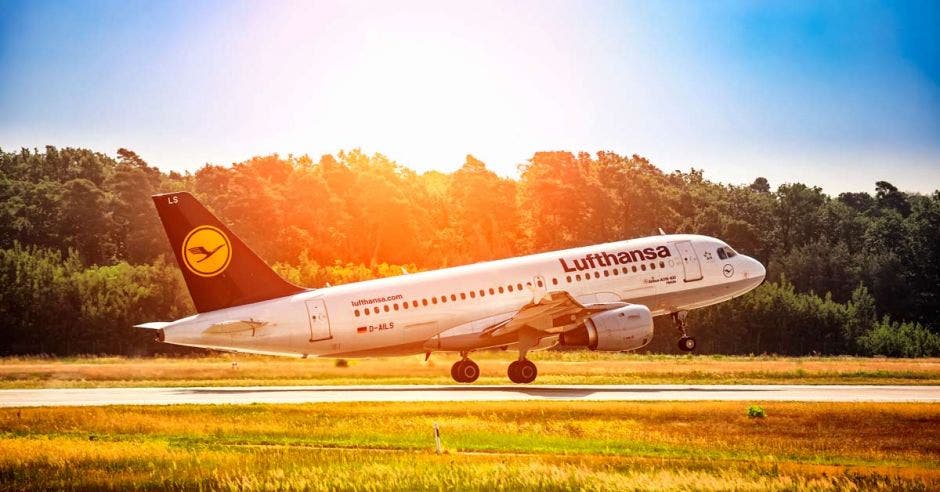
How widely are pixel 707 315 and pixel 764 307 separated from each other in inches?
158

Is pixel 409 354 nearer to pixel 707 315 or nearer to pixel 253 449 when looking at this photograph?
pixel 253 449

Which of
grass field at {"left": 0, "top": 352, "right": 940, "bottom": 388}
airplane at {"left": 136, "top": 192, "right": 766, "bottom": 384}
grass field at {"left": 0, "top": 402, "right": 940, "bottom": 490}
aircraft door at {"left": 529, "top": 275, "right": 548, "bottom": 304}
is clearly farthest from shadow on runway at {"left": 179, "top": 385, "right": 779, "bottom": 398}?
grass field at {"left": 0, "top": 402, "right": 940, "bottom": 490}

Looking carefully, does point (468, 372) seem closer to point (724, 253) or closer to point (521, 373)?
point (521, 373)

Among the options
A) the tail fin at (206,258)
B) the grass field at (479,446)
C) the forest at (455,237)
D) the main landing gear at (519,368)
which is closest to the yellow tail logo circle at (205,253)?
the tail fin at (206,258)

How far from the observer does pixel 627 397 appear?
44.3 m

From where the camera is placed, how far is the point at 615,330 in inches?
1825

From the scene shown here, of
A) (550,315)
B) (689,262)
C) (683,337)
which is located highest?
(689,262)

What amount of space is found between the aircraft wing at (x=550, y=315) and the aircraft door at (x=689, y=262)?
17.1 feet

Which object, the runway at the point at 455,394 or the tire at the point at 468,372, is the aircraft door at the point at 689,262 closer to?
the runway at the point at 455,394

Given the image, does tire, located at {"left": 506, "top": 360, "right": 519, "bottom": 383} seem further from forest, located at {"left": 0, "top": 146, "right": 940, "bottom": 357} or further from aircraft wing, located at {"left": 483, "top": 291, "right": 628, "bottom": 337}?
forest, located at {"left": 0, "top": 146, "right": 940, "bottom": 357}

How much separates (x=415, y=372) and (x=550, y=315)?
629 cm

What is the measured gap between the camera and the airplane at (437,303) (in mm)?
44531

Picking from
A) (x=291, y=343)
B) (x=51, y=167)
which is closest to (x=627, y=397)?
(x=291, y=343)

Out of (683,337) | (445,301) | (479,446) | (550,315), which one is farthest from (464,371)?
(479,446)
